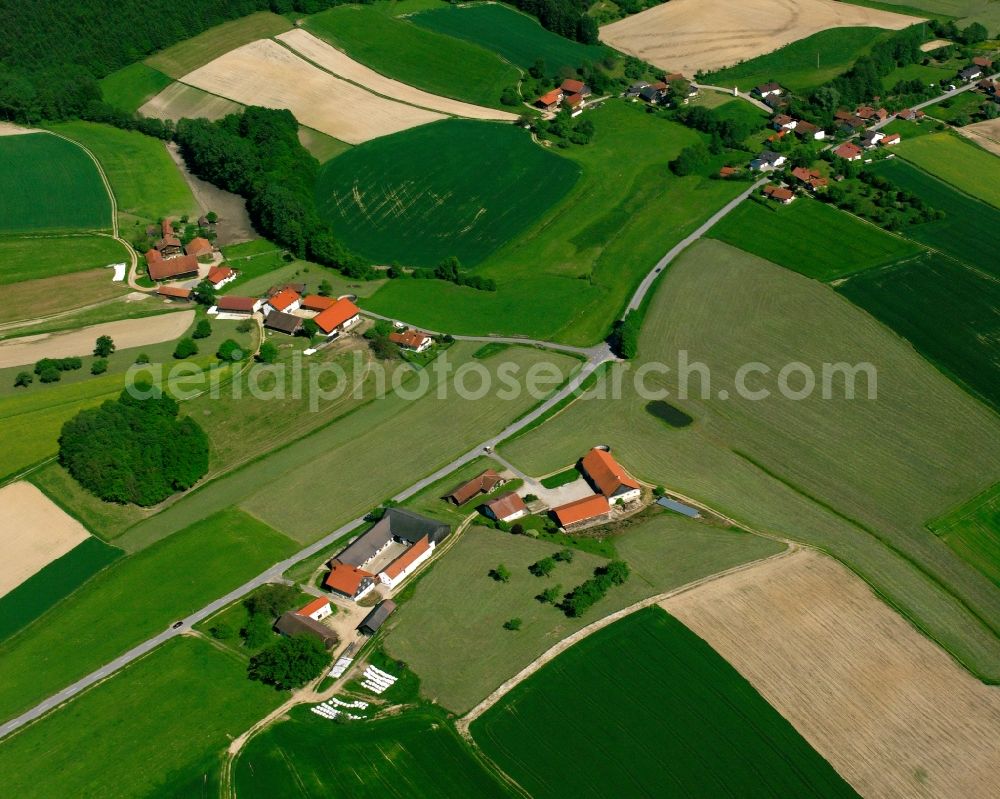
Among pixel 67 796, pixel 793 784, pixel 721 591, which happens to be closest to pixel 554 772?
pixel 793 784

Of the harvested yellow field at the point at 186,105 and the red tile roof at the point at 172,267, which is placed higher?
the harvested yellow field at the point at 186,105

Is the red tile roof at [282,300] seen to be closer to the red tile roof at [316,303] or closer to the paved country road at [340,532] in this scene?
the red tile roof at [316,303]

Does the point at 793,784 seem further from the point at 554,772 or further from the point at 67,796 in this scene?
the point at 67,796

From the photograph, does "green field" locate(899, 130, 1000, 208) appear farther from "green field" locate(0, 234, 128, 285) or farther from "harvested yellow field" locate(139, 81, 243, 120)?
"green field" locate(0, 234, 128, 285)

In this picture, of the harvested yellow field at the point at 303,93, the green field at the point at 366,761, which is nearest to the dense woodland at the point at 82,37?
the harvested yellow field at the point at 303,93

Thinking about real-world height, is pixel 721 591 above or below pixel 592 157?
below

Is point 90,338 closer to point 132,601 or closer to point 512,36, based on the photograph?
point 132,601
